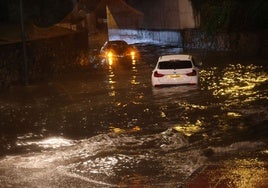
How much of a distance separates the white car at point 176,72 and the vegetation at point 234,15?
16879mm

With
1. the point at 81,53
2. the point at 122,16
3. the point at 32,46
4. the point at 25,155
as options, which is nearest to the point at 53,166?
the point at 25,155

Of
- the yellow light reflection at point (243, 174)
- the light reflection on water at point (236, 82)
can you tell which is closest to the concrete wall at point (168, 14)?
the light reflection on water at point (236, 82)

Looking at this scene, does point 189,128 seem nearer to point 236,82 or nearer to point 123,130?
point 123,130

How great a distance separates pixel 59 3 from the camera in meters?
59.5

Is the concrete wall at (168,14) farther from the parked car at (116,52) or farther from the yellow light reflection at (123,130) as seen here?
the yellow light reflection at (123,130)

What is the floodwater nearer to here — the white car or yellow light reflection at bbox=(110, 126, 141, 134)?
yellow light reflection at bbox=(110, 126, 141, 134)

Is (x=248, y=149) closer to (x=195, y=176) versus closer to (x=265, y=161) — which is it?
(x=265, y=161)

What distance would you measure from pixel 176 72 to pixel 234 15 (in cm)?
1977

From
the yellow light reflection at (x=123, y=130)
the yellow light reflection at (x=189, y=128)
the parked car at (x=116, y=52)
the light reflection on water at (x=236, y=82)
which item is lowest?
the yellow light reflection at (x=123, y=130)

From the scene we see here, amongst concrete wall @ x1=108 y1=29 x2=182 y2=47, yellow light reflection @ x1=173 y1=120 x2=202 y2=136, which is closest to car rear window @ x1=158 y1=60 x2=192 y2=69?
yellow light reflection @ x1=173 y1=120 x2=202 y2=136

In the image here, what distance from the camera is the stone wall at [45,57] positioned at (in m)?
26.0

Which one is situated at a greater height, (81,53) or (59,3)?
(59,3)

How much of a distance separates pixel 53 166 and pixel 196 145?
347cm

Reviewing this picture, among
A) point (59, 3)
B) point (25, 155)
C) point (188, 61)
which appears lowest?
point (25, 155)
